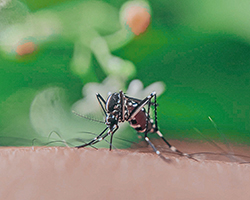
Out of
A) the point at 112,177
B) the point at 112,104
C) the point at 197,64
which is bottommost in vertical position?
the point at 112,177

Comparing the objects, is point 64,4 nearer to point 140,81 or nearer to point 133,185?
point 140,81

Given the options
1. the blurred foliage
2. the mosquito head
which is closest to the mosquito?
the mosquito head

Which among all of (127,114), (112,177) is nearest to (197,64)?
(127,114)

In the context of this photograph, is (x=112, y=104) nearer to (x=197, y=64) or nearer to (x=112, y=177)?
(x=112, y=177)

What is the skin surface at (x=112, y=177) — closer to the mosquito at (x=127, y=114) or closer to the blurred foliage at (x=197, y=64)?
the mosquito at (x=127, y=114)

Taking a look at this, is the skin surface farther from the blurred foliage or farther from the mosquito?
the blurred foliage
